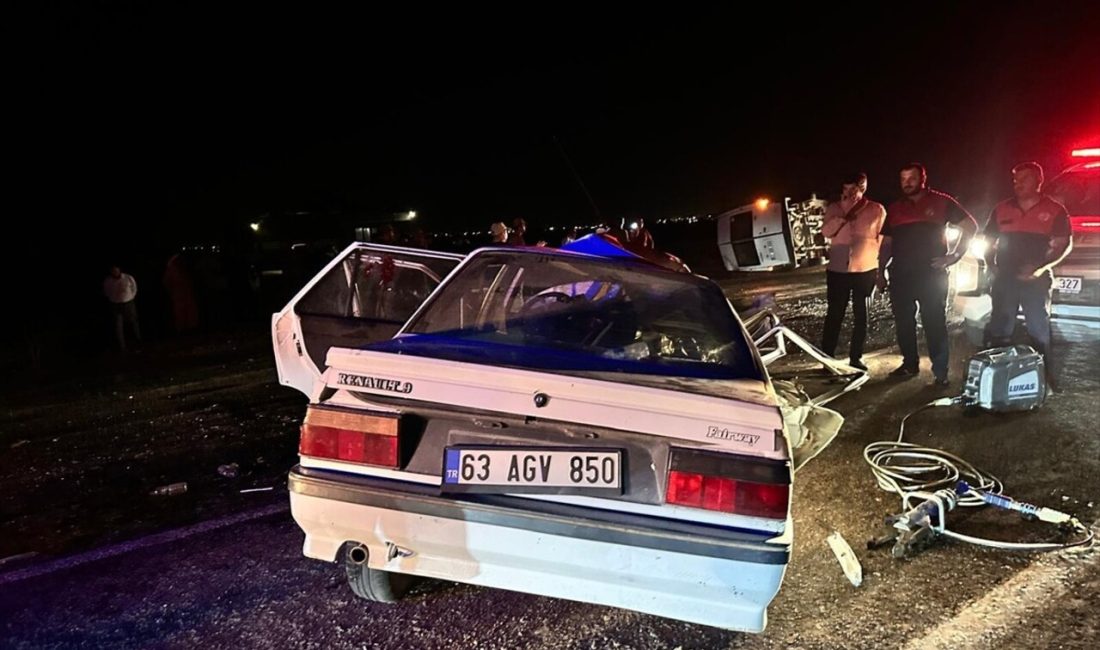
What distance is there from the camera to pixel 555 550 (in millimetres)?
2383

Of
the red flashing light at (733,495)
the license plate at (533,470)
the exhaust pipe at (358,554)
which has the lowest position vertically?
the exhaust pipe at (358,554)

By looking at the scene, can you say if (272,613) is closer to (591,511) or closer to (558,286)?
(591,511)

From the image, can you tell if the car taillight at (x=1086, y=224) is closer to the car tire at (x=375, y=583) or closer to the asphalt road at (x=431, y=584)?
the asphalt road at (x=431, y=584)

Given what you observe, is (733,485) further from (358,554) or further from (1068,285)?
(1068,285)

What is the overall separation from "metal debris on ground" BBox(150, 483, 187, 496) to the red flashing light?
10.9 ft

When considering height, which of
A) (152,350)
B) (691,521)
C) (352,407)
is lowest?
(152,350)

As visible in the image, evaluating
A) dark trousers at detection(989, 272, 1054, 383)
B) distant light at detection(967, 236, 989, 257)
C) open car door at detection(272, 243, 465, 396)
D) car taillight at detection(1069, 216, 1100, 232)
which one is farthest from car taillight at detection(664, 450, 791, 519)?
car taillight at detection(1069, 216, 1100, 232)

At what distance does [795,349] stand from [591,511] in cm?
612

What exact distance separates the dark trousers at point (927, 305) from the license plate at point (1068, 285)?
54.4 inches

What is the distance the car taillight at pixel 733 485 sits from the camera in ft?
7.67

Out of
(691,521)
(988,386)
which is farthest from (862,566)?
(988,386)

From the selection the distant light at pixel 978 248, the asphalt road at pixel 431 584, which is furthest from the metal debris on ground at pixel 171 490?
the distant light at pixel 978 248

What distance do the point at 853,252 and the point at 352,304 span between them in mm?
4176

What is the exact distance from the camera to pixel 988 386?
5312 millimetres
